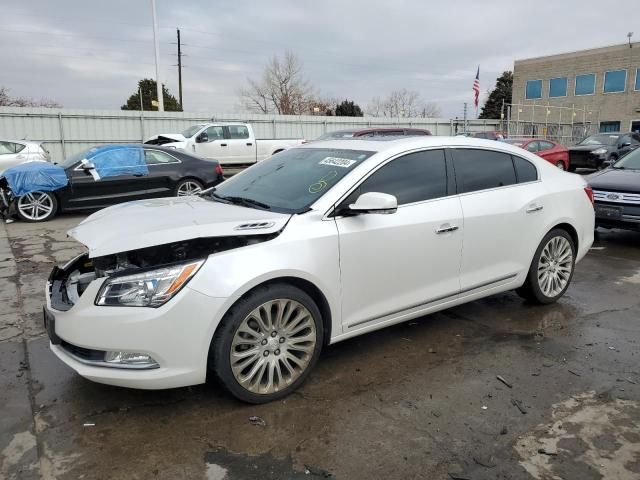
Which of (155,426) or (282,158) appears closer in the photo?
(155,426)

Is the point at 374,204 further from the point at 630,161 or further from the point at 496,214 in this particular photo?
the point at 630,161

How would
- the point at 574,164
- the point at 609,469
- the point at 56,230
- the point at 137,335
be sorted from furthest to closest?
the point at 574,164 < the point at 56,230 < the point at 137,335 < the point at 609,469

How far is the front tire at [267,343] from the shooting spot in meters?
2.94

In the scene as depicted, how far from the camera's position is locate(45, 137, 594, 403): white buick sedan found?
281cm

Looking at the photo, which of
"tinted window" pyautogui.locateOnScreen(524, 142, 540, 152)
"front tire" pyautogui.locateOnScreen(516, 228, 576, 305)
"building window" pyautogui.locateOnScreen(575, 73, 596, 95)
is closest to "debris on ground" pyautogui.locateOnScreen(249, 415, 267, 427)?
"front tire" pyautogui.locateOnScreen(516, 228, 576, 305)

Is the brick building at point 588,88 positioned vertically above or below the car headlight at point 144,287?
above

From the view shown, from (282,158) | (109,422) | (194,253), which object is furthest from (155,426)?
(282,158)

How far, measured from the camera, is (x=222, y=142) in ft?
58.6

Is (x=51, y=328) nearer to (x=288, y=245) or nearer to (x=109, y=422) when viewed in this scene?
(x=109, y=422)

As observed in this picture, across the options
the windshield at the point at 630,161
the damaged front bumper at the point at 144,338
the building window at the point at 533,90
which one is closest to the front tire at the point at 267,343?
the damaged front bumper at the point at 144,338

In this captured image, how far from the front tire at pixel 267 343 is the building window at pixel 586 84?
44.6m

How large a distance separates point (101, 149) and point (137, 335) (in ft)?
26.2

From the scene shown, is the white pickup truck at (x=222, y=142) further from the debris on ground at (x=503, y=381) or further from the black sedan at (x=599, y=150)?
the debris on ground at (x=503, y=381)

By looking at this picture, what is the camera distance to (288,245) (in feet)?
10.2
